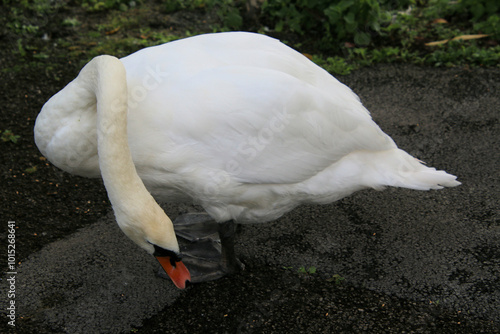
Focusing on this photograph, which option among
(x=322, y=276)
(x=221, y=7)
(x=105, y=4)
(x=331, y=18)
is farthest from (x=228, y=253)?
(x=105, y=4)

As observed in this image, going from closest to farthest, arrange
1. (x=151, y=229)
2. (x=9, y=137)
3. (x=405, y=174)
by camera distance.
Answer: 1. (x=151, y=229)
2. (x=405, y=174)
3. (x=9, y=137)

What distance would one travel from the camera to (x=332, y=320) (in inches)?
127

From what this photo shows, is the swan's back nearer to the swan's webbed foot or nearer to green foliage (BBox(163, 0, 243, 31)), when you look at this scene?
the swan's webbed foot

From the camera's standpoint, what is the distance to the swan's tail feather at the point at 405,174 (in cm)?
335

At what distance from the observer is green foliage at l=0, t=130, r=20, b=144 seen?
4.80 m

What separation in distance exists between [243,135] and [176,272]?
87cm

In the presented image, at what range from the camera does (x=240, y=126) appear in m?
3.06

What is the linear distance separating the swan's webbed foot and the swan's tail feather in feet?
3.13

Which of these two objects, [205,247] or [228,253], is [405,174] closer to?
[228,253]

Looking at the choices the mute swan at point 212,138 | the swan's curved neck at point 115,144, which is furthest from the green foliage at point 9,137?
the swan's curved neck at point 115,144

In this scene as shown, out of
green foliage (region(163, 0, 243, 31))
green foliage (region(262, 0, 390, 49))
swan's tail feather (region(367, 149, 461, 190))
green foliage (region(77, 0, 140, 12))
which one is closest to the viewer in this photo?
swan's tail feather (region(367, 149, 461, 190))

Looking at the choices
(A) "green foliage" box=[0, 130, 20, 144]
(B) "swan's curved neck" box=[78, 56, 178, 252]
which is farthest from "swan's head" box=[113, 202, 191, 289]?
(A) "green foliage" box=[0, 130, 20, 144]

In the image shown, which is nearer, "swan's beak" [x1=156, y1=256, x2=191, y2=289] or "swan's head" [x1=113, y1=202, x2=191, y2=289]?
"swan's head" [x1=113, y1=202, x2=191, y2=289]

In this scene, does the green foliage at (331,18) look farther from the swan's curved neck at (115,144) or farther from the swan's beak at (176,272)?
the swan's beak at (176,272)
